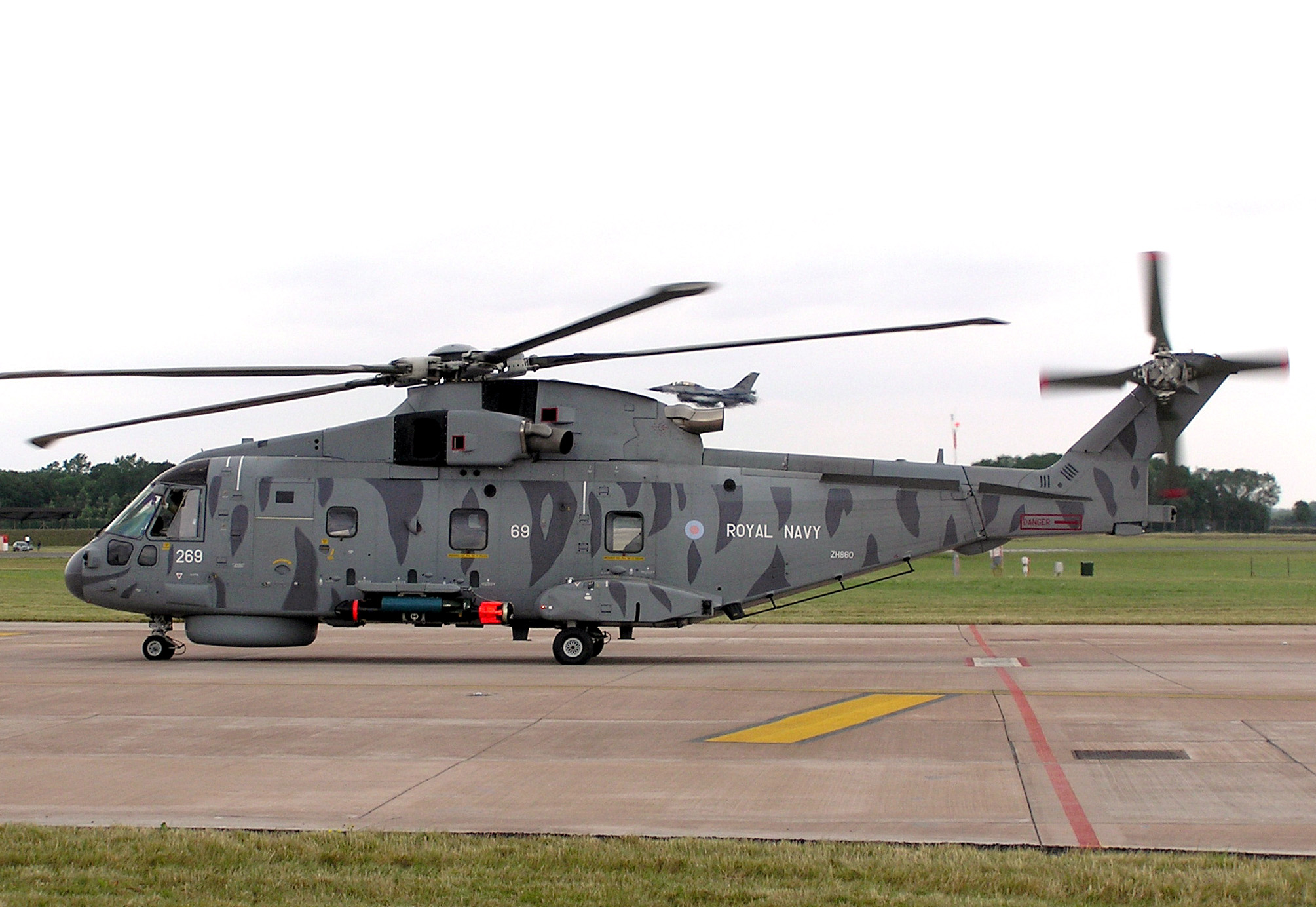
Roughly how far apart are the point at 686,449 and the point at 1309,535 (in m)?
119

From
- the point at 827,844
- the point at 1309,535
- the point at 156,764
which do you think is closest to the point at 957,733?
the point at 827,844

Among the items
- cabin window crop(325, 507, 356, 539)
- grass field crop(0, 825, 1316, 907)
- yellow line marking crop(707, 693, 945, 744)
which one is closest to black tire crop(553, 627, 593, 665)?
cabin window crop(325, 507, 356, 539)

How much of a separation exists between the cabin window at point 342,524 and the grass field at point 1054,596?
13.3 meters

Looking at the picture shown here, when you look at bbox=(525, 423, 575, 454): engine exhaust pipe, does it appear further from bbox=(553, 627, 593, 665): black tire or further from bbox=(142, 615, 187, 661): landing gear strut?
bbox=(142, 615, 187, 661): landing gear strut

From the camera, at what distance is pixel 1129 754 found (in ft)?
34.3

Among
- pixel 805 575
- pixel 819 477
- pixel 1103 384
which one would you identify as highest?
pixel 1103 384

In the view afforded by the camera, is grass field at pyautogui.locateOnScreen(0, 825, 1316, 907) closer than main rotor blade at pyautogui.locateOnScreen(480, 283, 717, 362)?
Yes

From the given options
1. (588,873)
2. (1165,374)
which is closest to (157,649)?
(588,873)

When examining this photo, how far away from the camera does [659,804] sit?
8555mm

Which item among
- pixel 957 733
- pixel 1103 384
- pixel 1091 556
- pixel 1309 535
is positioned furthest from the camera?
pixel 1309 535

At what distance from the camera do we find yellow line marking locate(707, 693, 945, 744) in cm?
1145

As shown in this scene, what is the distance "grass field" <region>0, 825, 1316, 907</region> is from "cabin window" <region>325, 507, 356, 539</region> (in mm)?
11422

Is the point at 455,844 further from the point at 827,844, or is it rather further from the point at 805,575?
the point at 805,575

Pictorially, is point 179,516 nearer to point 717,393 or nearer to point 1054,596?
point 1054,596
